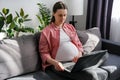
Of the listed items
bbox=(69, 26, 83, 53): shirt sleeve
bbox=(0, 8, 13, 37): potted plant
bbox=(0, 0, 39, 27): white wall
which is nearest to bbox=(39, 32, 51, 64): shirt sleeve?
bbox=(69, 26, 83, 53): shirt sleeve

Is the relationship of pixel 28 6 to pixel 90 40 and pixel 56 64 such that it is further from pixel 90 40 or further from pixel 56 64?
pixel 56 64

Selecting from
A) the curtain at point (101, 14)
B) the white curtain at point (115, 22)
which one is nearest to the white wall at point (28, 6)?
the curtain at point (101, 14)

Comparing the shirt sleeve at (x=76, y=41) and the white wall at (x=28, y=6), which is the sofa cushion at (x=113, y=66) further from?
the white wall at (x=28, y=6)

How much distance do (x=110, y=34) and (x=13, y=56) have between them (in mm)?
1612

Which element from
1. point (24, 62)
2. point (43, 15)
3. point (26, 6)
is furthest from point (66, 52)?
point (26, 6)

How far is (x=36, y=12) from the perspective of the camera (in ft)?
9.30

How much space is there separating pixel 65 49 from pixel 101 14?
117cm

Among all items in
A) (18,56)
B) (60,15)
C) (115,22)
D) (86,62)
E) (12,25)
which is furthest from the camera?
(115,22)

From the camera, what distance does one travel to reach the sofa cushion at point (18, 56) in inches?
72.2

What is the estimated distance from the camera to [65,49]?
2.04 metres

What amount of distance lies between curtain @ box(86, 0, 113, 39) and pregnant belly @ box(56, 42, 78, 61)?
3.39 ft

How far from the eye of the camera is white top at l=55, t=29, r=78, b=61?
2033 millimetres

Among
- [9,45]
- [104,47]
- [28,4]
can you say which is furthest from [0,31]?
[104,47]

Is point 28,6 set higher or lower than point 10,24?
higher
